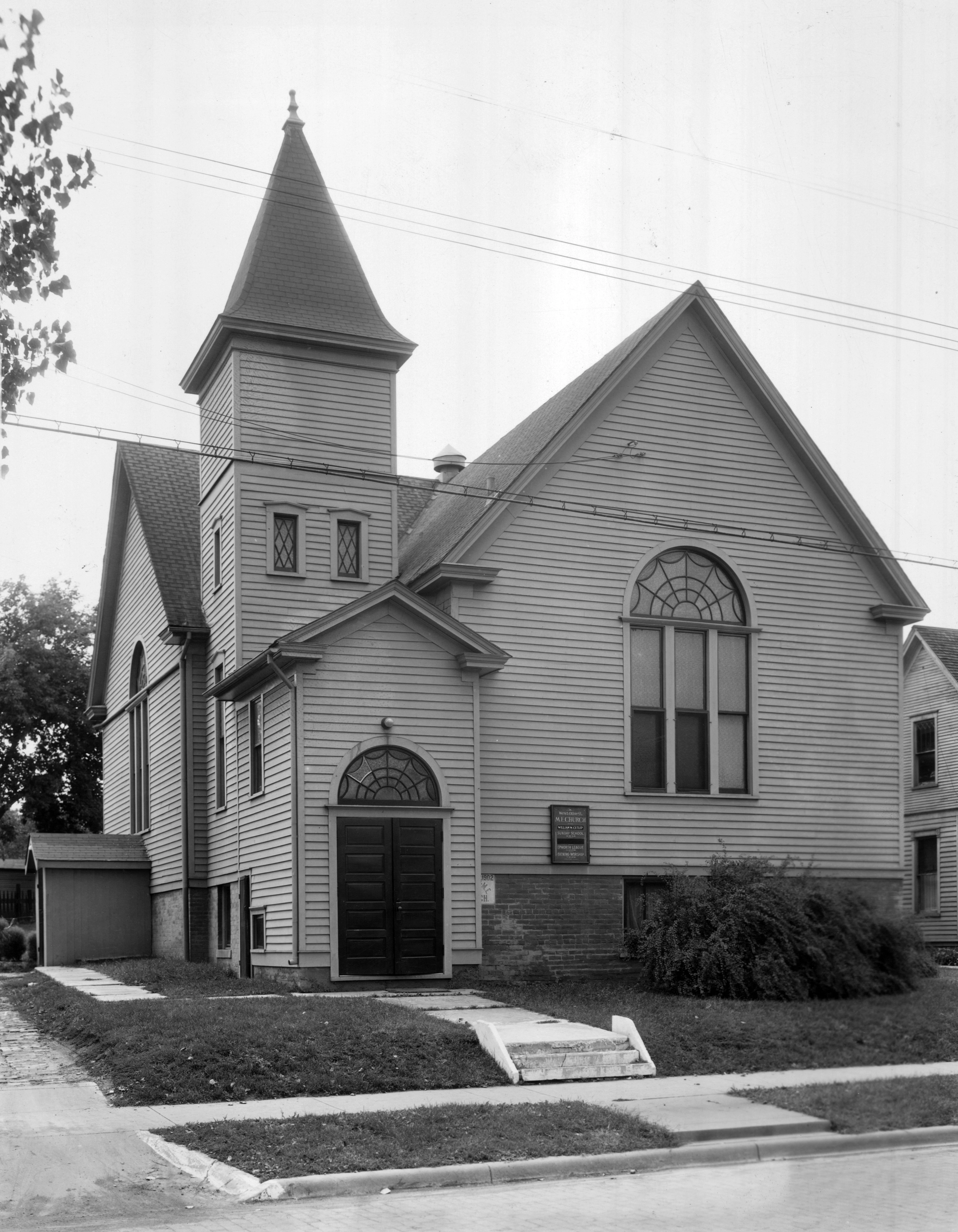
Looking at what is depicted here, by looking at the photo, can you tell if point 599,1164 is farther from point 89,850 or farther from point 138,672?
point 138,672

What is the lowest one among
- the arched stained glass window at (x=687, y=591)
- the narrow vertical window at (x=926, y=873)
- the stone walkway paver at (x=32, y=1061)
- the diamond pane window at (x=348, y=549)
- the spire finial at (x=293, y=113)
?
the narrow vertical window at (x=926, y=873)

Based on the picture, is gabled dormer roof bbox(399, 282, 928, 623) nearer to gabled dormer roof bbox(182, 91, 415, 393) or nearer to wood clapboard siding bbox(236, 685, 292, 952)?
gabled dormer roof bbox(182, 91, 415, 393)

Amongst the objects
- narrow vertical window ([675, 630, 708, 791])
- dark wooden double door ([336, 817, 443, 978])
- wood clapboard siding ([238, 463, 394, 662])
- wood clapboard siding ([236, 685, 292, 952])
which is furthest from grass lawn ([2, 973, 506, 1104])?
narrow vertical window ([675, 630, 708, 791])

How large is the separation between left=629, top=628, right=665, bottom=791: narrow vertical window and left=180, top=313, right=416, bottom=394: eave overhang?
20.8 feet

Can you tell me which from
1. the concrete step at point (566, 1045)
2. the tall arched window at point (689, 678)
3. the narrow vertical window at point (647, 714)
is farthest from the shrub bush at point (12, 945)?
the concrete step at point (566, 1045)

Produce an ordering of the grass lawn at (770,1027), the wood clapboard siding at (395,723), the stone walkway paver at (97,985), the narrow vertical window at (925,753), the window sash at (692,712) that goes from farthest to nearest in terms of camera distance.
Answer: the narrow vertical window at (925,753), the window sash at (692,712), the wood clapboard siding at (395,723), the stone walkway paver at (97,985), the grass lawn at (770,1027)

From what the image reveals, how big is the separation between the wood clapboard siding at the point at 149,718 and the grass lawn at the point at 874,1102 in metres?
15.9

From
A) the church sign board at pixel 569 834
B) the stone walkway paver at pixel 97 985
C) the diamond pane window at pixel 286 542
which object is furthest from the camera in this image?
the diamond pane window at pixel 286 542

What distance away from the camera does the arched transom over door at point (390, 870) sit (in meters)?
21.1

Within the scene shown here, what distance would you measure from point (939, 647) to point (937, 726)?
2379 millimetres

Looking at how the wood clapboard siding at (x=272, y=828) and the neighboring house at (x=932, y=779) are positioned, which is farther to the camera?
the neighboring house at (x=932, y=779)

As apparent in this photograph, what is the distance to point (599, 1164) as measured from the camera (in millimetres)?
10633

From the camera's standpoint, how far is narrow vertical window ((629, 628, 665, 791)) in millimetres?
24984

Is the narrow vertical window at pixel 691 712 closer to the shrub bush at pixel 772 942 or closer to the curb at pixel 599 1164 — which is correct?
the shrub bush at pixel 772 942
